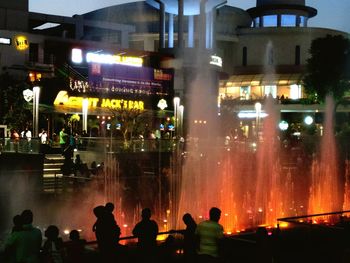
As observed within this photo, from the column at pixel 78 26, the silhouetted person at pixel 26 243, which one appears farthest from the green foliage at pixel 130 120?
the silhouetted person at pixel 26 243

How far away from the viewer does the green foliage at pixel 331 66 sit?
135ft

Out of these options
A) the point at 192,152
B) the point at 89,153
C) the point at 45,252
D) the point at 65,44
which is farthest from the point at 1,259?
the point at 65,44

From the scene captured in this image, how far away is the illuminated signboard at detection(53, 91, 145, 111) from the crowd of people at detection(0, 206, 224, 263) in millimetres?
29715

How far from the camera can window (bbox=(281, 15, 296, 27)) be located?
84.4 meters

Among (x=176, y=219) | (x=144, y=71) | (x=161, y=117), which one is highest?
(x=144, y=71)

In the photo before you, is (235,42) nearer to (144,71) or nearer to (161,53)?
(161,53)

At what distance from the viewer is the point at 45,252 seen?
7.46 meters

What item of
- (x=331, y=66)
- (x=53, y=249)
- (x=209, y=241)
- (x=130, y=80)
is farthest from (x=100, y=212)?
(x=130, y=80)

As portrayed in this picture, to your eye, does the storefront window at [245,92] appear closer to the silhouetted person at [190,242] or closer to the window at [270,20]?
the window at [270,20]

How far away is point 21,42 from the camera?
127ft

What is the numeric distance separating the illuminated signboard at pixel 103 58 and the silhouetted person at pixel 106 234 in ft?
112

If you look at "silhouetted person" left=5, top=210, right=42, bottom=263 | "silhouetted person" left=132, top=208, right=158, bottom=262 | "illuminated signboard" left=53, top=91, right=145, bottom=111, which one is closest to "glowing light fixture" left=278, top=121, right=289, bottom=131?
"illuminated signboard" left=53, top=91, right=145, bottom=111

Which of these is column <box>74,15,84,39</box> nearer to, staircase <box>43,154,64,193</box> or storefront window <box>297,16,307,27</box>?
staircase <box>43,154,64,193</box>

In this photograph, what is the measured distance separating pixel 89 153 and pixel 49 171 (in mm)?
3272
